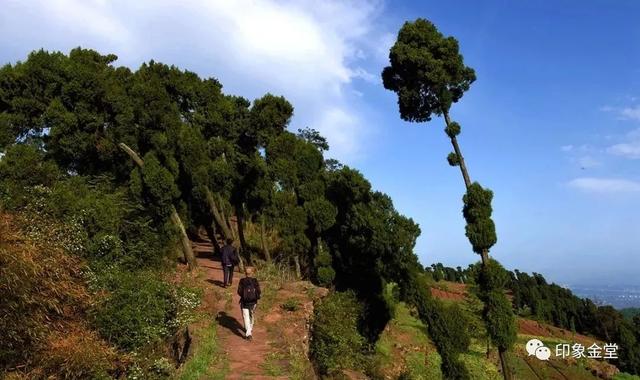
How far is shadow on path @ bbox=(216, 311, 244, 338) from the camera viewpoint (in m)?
13.1

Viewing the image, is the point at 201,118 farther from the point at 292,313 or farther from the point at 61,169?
the point at 292,313

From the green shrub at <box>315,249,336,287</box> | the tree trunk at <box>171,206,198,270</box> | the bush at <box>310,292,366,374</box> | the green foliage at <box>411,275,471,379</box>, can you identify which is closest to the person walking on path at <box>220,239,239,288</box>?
the tree trunk at <box>171,206,198,270</box>

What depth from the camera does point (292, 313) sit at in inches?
590

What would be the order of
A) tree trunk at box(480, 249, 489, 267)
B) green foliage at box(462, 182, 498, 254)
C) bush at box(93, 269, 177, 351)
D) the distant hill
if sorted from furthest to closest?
the distant hill → tree trunk at box(480, 249, 489, 267) → green foliage at box(462, 182, 498, 254) → bush at box(93, 269, 177, 351)

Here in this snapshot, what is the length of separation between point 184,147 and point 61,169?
504 cm

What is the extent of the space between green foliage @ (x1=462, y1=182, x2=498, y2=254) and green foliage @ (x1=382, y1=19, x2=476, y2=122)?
9.93 feet

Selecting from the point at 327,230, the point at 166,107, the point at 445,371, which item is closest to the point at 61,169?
the point at 166,107

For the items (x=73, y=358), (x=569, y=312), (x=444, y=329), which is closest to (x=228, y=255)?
(x=73, y=358)

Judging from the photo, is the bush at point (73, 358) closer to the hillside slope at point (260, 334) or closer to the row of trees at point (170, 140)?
the hillside slope at point (260, 334)

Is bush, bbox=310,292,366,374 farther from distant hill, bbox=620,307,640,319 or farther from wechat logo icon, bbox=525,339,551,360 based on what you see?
distant hill, bbox=620,307,640,319

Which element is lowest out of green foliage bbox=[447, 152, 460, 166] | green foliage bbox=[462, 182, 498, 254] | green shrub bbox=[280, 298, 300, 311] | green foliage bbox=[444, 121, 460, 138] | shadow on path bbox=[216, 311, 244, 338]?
shadow on path bbox=[216, 311, 244, 338]

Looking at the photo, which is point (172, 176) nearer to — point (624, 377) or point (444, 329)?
point (444, 329)

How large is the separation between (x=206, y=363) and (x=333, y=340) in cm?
461

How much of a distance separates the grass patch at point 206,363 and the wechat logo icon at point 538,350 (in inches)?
823
